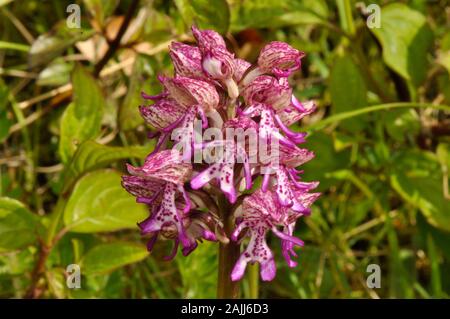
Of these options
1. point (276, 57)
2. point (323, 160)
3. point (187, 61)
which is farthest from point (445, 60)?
point (187, 61)

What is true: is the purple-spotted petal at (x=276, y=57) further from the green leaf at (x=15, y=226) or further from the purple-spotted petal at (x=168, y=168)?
the green leaf at (x=15, y=226)

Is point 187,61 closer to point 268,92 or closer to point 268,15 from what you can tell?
point 268,92

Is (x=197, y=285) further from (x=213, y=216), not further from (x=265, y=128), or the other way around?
(x=265, y=128)

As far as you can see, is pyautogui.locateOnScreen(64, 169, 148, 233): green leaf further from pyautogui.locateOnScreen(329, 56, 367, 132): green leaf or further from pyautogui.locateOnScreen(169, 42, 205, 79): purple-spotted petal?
pyautogui.locateOnScreen(329, 56, 367, 132): green leaf

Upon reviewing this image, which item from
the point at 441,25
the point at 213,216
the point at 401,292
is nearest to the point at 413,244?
the point at 401,292

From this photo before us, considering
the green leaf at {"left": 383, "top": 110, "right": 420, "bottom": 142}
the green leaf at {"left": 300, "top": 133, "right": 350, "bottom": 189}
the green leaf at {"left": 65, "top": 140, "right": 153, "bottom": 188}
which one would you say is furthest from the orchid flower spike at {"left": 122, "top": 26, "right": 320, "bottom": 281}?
the green leaf at {"left": 383, "top": 110, "right": 420, "bottom": 142}

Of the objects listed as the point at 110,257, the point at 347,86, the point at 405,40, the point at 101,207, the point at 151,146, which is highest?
the point at 405,40

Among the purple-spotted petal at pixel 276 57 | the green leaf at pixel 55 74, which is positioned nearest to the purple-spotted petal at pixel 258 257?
the purple-spotted petal at pixel 276 57
